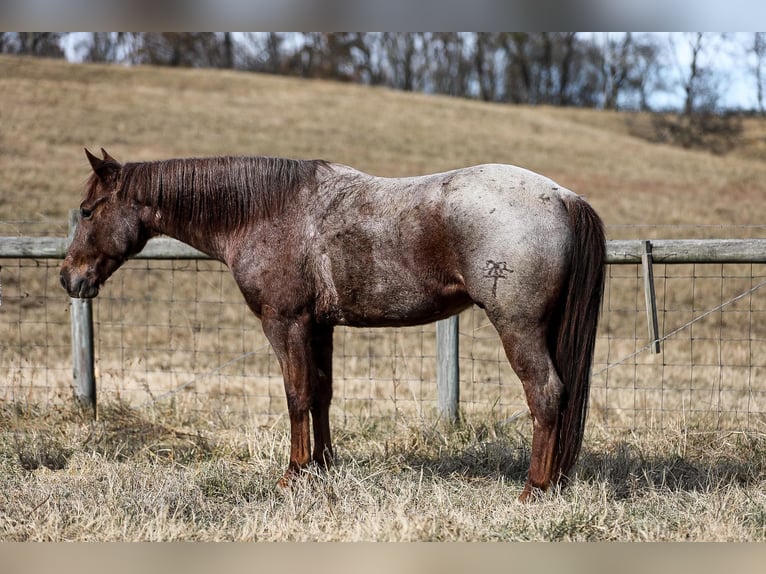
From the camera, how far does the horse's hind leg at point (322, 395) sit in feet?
15.0

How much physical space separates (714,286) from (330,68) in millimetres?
36402

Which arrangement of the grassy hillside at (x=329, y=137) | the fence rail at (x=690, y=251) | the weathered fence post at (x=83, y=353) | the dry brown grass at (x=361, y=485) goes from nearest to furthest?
the dry brown grass at (x=361, y=485) < the fence rail at (x=690, y=251) < the weathered fence post at (x=83, y=353) < the grassy hillside at (x=329, y=137)

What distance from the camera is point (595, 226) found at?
393 cm

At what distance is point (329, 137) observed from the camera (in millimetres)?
25547

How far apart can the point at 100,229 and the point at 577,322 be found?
2.95 meters

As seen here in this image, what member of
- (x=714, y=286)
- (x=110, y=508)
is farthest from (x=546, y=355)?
(x=714, y=286)

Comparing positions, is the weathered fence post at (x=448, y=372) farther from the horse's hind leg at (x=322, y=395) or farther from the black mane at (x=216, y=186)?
the black mane at (x=216, y=186)

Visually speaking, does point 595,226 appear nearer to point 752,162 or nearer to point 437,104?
point 752,162

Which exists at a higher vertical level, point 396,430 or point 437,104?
point 437,104

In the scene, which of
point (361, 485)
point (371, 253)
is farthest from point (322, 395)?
point (371, 253)

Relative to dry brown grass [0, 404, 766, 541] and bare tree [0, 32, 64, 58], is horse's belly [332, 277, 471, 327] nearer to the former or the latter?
dry brown grass [0, 404, 766, 541]

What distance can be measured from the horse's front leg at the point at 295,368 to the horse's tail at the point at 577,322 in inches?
57.0

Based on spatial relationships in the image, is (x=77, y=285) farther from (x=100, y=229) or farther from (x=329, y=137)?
(x=329, y=137)

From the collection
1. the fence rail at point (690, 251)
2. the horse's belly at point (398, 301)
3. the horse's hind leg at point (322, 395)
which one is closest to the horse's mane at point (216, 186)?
the horse's belly at point (398, 301)
